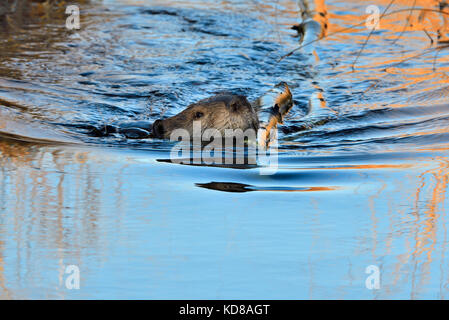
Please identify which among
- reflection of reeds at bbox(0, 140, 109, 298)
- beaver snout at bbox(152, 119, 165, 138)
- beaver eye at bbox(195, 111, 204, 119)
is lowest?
reflection of reeds at bbox(0, 140, 109, 298)

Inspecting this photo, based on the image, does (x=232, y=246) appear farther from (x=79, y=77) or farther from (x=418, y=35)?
(x=418, y=35)

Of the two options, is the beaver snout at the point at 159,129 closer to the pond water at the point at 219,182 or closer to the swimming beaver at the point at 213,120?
the swimming beaver at the point at 213,120

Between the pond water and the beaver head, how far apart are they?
309 millimetres

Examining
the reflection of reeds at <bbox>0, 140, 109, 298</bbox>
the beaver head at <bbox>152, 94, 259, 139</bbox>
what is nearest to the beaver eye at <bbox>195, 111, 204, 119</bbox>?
the beaver head at <bbox>152, 94, 259, 139</bbox>

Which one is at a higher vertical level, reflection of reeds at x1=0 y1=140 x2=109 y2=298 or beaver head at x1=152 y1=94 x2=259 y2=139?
beaver head at x1=152 y1=94 x2=259 y2=139

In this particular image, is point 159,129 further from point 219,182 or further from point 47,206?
point 47,206

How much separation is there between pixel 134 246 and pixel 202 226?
338 millimetres

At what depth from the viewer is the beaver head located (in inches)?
203

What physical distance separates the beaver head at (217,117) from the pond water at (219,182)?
31cm

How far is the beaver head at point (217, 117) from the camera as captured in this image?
5.16 meters

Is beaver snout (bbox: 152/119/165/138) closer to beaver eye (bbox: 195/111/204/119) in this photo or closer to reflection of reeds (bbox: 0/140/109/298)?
beaver eye (bbox: 195/111/204/119)

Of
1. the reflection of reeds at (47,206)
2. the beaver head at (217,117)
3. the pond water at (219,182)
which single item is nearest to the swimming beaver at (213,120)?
the beaver head at (217,117)

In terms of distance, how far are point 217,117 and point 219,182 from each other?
154cm
